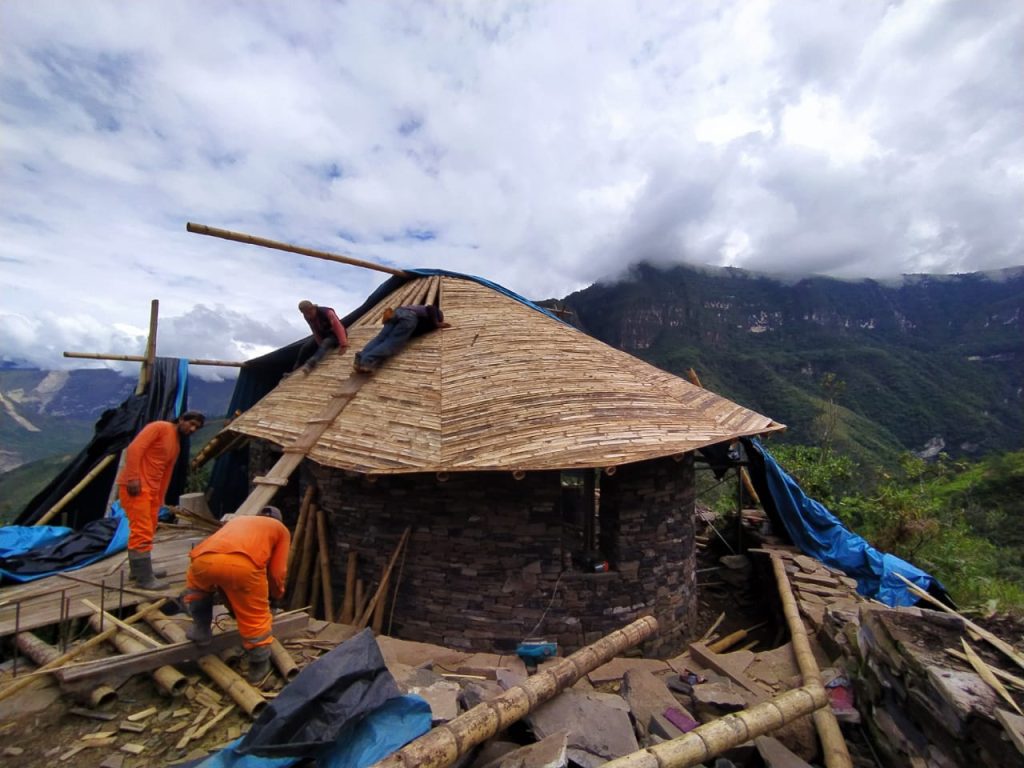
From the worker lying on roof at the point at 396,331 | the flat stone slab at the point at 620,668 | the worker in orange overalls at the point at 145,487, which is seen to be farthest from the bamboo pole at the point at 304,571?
the flat stone slab at the point at 620,668

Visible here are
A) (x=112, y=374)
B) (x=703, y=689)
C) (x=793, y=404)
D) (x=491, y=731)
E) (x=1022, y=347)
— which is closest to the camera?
(x=491, y=731)

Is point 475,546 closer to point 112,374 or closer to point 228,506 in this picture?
point 228,506

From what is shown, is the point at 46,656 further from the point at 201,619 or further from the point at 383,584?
the point at 383,584

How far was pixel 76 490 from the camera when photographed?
876 centimetres

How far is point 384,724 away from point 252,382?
31.2 ft

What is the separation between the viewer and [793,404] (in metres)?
39.0

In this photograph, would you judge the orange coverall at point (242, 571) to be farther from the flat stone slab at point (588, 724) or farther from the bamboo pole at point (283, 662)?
the flat stone slab at point (588, 724)

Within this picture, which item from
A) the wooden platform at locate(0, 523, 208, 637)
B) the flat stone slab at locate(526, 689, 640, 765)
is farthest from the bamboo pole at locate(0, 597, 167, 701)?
the flat stone slab at locate(526, 689, 640, 765)

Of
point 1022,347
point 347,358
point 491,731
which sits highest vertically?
point 1022,347

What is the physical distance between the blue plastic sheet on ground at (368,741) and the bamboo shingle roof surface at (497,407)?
7.16 feet

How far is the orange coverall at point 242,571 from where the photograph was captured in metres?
3.67

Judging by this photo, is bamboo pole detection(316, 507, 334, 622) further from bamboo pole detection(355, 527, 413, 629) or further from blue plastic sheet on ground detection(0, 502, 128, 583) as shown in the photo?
blue plastic sheet on ground detection(0, 502, 128, 583)

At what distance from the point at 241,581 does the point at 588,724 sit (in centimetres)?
271

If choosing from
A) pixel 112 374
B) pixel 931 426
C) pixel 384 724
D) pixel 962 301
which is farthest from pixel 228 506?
pixel 112 374
